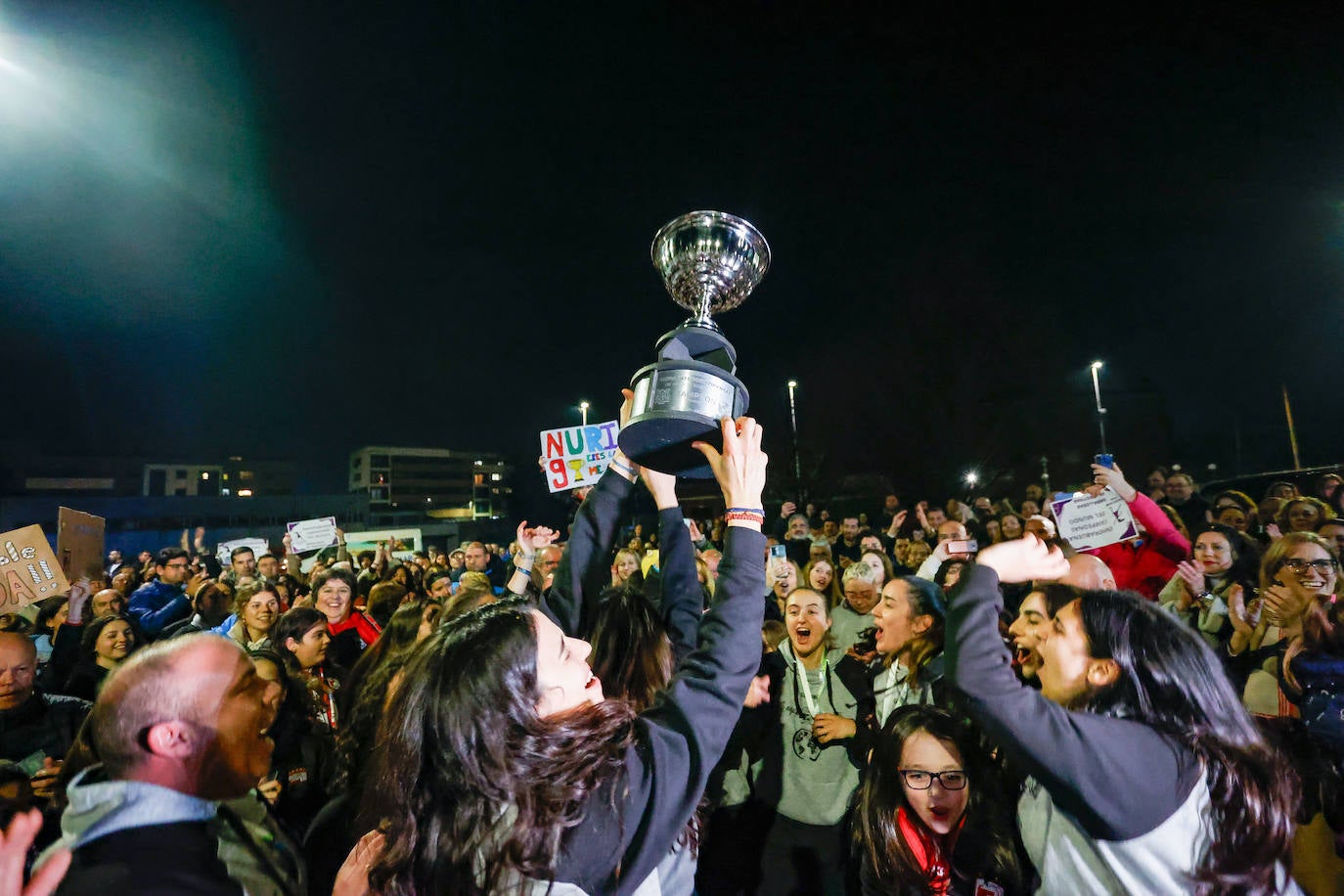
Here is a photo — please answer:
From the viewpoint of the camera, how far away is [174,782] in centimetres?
189

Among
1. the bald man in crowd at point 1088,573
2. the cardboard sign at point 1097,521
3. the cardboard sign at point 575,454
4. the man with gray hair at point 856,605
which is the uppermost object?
the cardboard sign at point 575,454

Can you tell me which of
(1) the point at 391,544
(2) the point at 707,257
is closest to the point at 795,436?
(1) the point at 391,544

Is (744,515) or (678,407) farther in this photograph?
(678,407)

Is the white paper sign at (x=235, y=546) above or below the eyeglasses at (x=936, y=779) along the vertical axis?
above

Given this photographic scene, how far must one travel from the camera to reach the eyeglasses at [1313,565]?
3779 mm

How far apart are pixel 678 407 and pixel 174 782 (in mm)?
1987

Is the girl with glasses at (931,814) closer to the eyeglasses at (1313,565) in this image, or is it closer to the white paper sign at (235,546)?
the eyeglasses at (1313,565)

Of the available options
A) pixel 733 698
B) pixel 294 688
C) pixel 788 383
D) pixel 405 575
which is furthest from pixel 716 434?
pixel 788 383

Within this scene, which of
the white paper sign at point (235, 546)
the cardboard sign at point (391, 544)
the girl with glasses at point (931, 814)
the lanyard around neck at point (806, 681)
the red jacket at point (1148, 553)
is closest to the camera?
the girl with glasses at point (931, 814)

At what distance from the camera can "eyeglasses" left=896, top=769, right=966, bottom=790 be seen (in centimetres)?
274

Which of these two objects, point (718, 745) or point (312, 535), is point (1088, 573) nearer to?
point (718, 745)

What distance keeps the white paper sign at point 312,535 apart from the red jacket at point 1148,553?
41.3 feet

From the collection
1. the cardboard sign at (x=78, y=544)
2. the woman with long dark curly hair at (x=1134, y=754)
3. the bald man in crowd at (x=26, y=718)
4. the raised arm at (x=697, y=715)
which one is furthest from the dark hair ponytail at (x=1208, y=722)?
the cardboard sign at (x=78, y=544)

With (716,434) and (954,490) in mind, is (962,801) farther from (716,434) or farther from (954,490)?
(954,490)
